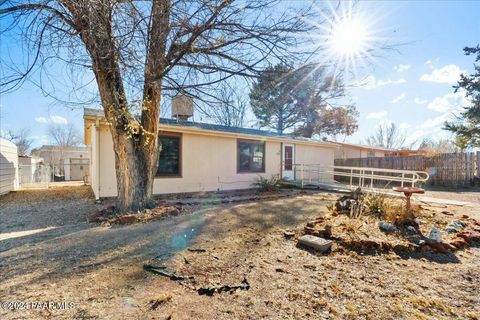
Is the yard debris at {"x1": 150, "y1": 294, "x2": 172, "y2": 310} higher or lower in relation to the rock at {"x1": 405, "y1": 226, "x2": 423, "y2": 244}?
lower

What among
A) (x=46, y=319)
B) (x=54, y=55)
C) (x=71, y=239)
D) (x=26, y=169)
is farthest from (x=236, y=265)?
(x=26, y=169)

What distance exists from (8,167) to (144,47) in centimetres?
1071

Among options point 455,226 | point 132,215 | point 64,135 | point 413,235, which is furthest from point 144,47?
point 64,135

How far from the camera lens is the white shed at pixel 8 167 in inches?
399

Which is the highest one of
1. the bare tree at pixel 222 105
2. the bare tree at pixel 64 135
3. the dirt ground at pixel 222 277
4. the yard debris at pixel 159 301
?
the bare tree at pixel 64 135

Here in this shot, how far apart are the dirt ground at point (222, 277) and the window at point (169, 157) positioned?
4.22 metres

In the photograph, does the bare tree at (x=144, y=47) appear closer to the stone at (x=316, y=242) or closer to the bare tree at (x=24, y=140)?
the stone at (x=316, y=242)

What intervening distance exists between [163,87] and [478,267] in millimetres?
6180

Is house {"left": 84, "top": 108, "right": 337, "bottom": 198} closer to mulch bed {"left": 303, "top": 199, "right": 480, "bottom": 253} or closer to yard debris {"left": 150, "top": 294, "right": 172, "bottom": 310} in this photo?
mulch bed {"left": 303, "top": 199, "right": 480, "bottom": 253}

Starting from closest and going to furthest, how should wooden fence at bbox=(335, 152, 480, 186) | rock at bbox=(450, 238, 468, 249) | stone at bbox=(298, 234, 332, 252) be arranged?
stone at bbox=(298, 234, 332, 252)
rock at bbox=(450, 238, 468, 249)
wooden fence at bbox=(335, 152, 480, 186)

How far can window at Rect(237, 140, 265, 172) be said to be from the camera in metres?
10.8

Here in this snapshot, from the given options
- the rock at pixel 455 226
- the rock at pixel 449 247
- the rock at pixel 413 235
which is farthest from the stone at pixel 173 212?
the rock at pixel 455 226

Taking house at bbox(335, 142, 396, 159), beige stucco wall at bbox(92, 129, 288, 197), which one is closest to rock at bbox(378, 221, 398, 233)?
beige stucco wall at bbox(92, 129, 288, 197)

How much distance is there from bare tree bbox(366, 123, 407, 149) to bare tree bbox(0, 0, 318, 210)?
127 ft
